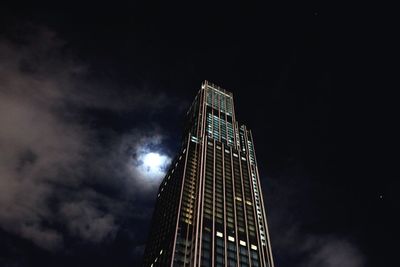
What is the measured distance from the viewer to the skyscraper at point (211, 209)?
8219 centimetres

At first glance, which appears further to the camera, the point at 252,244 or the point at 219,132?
the point at 219,132

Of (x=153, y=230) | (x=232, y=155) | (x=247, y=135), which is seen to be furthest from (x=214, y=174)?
(x=247, y=135)

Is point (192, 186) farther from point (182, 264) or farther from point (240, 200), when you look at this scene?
point (182, 264)

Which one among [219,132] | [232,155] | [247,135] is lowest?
[232,155]

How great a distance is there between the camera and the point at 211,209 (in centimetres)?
9706

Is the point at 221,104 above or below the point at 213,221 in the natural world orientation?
above

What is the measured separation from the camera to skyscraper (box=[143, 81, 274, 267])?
82188 mm

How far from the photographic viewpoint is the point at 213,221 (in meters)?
92.2

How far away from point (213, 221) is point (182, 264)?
731 inches

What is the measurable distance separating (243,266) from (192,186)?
107ft

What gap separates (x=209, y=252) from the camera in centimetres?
8012

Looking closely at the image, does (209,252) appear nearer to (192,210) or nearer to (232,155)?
(192,210)

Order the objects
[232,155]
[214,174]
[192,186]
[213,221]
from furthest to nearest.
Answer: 1. [232,155]
2. [214,174]
3. [192,186]
4. [213,221]

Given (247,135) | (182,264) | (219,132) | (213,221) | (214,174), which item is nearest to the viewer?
(182,264)
